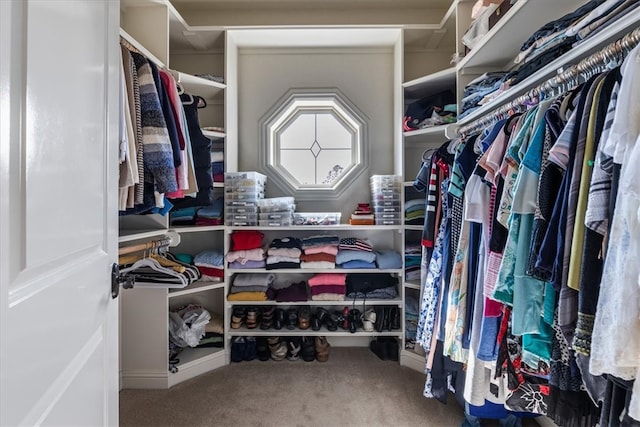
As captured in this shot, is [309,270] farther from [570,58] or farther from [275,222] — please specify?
[570,58]

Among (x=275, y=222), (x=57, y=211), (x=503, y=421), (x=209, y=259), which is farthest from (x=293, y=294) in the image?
(x=57, y=211)

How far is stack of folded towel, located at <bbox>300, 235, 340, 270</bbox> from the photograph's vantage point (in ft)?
7.28

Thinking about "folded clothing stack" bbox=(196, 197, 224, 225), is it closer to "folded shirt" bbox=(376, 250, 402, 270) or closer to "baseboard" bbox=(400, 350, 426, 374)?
"folded shirt" bbox=(376, 250, 402, 270)

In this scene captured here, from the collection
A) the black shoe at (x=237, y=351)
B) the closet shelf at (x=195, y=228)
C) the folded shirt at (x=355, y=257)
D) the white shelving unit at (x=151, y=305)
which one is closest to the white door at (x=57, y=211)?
the white shelving unit at (x=151, y=305)

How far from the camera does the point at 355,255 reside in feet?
7.29

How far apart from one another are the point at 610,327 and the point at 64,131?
1.14m

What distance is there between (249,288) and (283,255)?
1.09 feet

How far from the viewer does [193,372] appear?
6.73 feet

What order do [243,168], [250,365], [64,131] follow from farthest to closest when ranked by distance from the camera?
[243,168] < [250,365] < [64,131]

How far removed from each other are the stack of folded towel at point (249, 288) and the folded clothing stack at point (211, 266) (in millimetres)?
121

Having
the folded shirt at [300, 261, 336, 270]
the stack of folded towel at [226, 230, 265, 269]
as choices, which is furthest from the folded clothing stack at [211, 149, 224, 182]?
the folded shirt at [300, 261, 336, 270]

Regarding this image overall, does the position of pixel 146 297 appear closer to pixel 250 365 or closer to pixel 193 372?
pixel 193 372

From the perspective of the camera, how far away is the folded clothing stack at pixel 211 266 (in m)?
2.19

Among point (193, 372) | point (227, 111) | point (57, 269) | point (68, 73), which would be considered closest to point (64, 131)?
point (68, 73)
